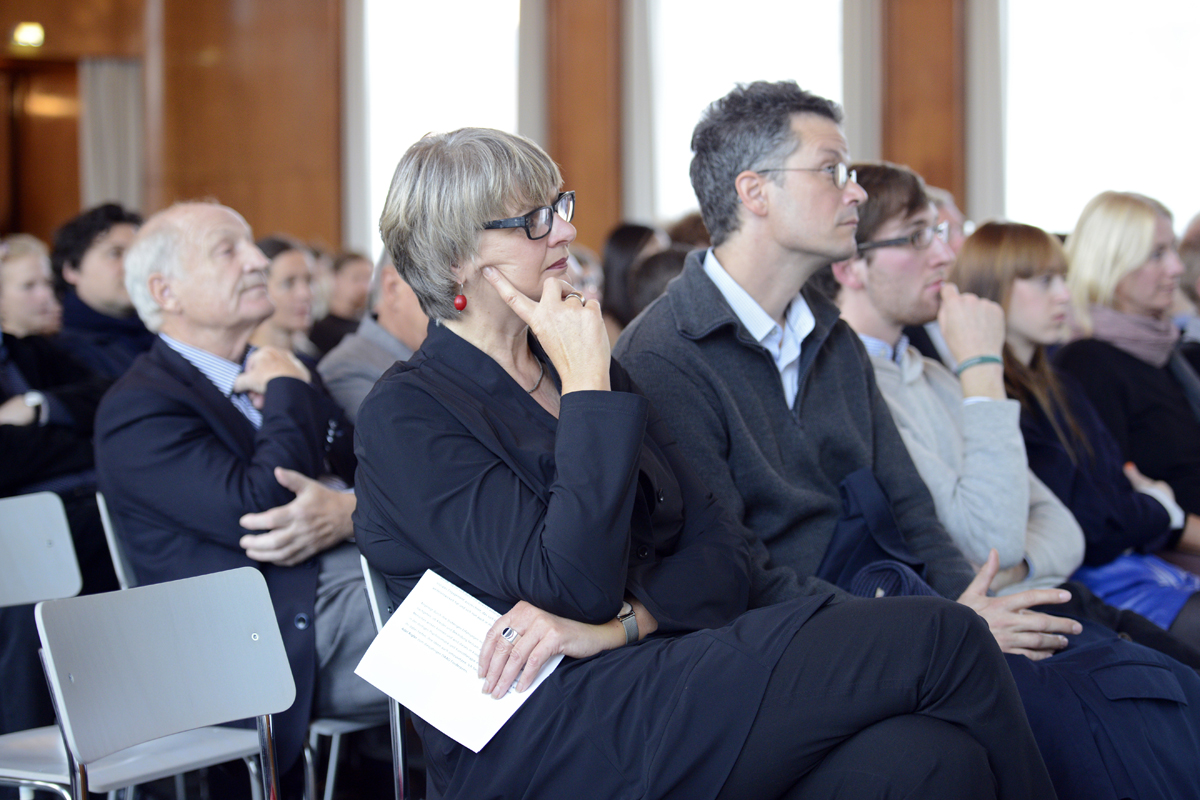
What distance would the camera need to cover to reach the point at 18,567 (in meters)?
2.22

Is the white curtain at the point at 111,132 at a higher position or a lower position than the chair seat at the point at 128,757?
higher

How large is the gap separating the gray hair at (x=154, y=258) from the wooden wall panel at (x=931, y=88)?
22.0 feet

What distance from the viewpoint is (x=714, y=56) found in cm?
878

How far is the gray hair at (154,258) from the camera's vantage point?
101 inches

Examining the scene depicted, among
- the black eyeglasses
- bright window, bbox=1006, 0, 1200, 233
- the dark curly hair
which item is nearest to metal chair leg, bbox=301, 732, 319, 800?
the black eyeglasses

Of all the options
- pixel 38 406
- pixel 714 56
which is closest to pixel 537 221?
pixel 38 406

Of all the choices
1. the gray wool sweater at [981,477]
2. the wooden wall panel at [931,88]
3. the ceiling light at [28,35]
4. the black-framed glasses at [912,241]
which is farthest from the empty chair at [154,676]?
the ceiling light at [28,35]

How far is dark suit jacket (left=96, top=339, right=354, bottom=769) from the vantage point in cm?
218

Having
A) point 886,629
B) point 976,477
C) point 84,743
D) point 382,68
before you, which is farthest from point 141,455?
point 382,68

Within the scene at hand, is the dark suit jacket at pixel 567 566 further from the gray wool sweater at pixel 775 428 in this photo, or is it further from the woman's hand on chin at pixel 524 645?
the gray wool sweater at pixel 775 428

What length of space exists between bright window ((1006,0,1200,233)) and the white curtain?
7803 millimetres

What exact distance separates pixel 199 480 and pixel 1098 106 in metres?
7.59

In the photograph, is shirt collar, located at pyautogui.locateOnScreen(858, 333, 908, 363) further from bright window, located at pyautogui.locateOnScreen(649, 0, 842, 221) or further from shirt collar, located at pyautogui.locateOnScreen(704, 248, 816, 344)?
bright window, located at pyautogui.locateOnScreen(649, 0, 842, 221)

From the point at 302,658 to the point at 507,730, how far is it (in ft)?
2.65
